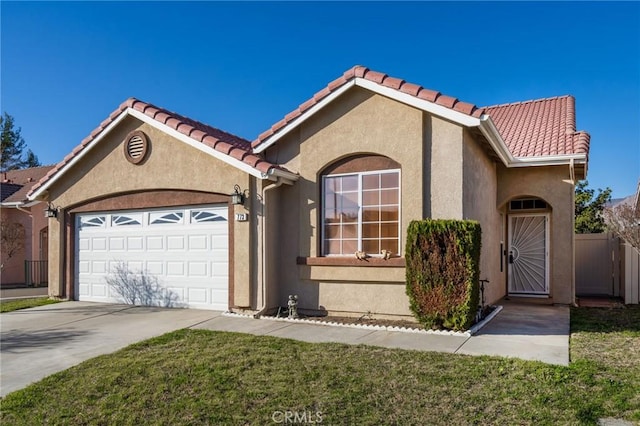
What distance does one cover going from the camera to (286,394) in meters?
5.72

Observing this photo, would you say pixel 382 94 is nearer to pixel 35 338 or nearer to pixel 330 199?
pixel 330 199

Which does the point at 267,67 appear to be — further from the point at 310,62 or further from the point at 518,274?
the point at 518,274

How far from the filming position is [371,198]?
33.8ft

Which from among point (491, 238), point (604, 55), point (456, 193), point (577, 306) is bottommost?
point (577, 306)

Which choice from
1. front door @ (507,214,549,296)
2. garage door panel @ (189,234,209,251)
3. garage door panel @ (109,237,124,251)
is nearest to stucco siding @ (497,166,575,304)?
front door @ (507,214,549,296)

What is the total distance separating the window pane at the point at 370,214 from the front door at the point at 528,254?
626 centimetres

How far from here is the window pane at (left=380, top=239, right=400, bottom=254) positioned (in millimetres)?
10031

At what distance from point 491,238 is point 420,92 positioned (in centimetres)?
511

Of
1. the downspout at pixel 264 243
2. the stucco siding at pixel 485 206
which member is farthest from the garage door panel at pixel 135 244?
the stucco siding at pixel 485 206

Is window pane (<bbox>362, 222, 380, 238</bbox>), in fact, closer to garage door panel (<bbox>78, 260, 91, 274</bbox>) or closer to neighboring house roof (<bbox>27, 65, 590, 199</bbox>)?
neighboring house roof (<bbox>27, 65, 590, 199</bbox>)

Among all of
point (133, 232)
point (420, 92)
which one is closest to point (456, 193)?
point (420, 92)

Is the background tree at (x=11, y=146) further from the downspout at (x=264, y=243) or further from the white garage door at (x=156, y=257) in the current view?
the downspout at (x=264, y=243)

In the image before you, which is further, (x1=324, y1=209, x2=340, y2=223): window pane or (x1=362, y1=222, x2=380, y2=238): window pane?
(x1=324, y1=209, x2=340, y2=223): window pane

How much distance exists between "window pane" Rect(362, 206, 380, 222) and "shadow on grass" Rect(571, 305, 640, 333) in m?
4.48
